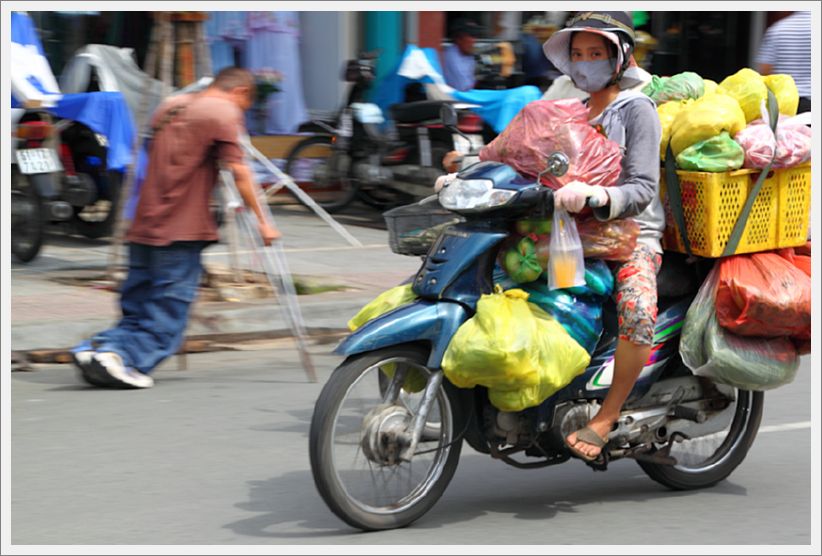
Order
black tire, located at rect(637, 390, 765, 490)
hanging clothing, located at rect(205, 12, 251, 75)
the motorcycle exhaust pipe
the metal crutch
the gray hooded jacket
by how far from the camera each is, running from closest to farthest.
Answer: the gray hooded jacket
black tire, located at rect(637, 390, 765, 490)
the metal crutch
the motorcycle exhaust pipe
hanging clothing, located at rect(205, 12, 251, 75)

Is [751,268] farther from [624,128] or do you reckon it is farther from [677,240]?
[624,128]

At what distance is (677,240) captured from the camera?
17.0ft

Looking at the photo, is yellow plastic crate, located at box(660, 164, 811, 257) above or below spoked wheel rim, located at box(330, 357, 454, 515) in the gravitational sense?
above

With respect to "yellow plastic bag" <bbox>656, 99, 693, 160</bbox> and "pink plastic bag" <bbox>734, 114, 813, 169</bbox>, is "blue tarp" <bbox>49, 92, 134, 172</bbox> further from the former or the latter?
"pink plastic bag" <bbox>734, 114, 813, 169</bbox>

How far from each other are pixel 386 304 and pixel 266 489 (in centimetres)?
96

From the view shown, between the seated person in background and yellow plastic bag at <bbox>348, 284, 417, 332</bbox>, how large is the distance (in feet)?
28.9

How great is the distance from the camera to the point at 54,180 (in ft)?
33.4

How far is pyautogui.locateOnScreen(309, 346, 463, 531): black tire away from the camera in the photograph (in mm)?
4547

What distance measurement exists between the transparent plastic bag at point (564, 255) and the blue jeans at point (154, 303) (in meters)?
2.99

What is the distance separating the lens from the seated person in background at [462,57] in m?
13.6

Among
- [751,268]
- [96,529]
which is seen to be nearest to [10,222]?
[96,529]

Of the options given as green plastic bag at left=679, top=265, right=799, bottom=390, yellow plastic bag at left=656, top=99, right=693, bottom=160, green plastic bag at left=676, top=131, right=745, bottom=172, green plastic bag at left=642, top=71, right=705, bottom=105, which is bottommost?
green plastic bag at left=679, top=265, right=799, bottom=390

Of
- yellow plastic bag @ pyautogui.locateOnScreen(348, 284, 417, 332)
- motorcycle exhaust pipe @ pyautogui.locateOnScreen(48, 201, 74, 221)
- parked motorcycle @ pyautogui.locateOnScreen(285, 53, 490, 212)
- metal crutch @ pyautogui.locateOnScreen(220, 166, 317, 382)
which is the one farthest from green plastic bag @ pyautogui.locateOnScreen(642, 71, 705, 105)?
parked motorcycle @ pyautogui.locateOnScreen(285, 53, 490, 212)

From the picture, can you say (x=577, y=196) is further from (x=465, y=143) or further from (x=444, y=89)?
(x=444, y=89)
